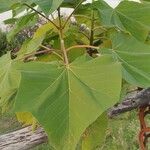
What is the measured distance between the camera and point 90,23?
2.40ft

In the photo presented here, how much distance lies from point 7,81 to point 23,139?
0.33 meters

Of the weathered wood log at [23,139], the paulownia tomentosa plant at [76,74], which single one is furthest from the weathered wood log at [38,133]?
the paulownia tomentosa plant at [76,74]

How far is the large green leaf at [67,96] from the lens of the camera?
49cm

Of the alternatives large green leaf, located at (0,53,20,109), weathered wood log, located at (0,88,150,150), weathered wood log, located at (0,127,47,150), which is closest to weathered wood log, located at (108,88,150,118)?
weathered wood log, located at (0,88,150,150)

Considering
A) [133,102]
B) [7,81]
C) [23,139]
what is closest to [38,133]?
[23,139]

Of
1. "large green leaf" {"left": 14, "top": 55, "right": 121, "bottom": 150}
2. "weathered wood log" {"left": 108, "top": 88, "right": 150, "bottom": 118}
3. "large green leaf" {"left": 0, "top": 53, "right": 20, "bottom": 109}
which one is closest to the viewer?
"large green leaf" {"left": 14, "top": 55, "right": 121, "bottom": 150}

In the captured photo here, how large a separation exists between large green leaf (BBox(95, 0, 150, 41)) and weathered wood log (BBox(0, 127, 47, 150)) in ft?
0.95

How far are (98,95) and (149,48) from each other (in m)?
0.13

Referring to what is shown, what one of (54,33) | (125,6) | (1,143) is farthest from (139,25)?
(1,143)

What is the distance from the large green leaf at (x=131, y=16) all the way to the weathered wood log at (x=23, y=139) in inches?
11.4

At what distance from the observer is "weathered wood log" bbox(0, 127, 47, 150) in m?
0.87

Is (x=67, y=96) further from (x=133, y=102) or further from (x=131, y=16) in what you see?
(x=133, y=102)

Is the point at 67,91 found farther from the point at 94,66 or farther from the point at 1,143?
the point at 1,143

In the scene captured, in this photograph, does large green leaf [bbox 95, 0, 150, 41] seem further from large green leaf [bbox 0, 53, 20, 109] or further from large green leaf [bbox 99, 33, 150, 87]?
large green leaf [bbox 0, 53, 20, 109]
